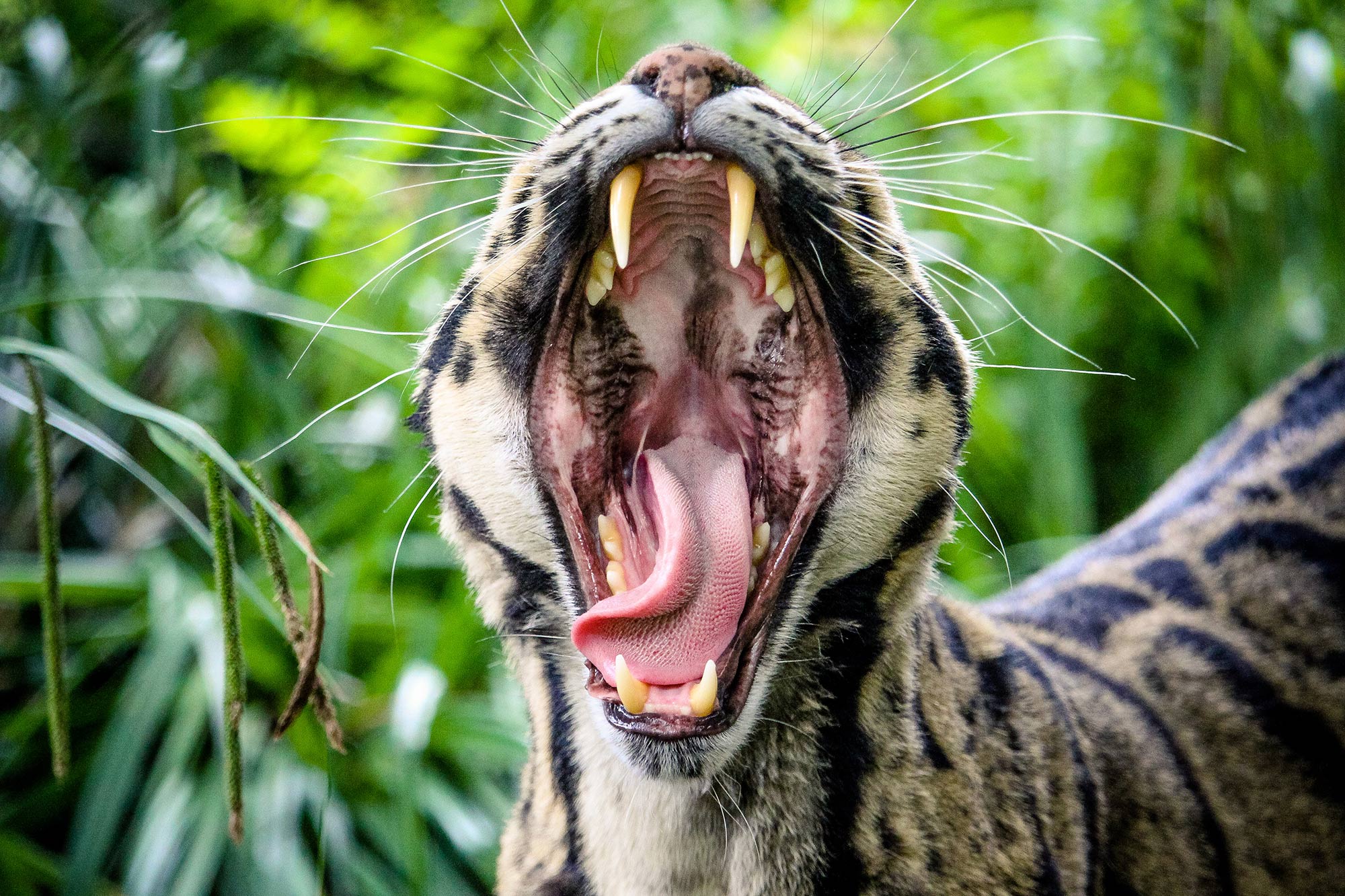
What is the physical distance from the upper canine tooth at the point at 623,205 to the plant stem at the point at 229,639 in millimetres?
486

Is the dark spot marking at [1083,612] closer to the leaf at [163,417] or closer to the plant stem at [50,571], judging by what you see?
the leaf at [163,417]

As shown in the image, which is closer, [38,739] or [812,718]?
[812,718]

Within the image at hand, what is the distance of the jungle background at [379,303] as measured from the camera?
7.54 feet

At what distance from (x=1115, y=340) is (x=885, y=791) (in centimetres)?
300

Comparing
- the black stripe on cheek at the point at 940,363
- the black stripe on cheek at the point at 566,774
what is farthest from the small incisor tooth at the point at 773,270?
the black stripe on cheek at the point at 566,774

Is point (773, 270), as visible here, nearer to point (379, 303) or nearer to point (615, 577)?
point (615, 577)

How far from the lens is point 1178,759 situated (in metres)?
1.75

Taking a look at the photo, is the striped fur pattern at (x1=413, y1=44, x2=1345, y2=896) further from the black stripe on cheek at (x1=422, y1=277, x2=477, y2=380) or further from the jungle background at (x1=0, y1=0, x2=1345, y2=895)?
the jungle background at (x1=0, y1=0, x2=1345, y2=895)

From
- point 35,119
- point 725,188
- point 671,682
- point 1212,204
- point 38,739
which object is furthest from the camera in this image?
point 1212,204

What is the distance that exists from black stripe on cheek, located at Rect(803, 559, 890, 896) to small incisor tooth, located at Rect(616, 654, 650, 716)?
22 cm

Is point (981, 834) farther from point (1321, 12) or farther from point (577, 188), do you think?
point (1321, 12)

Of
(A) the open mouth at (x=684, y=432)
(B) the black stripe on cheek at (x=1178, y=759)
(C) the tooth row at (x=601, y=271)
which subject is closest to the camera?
(A) the open mouth at (x=684, y=432)

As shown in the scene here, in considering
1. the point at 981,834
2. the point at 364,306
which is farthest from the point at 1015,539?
the point at 981,834

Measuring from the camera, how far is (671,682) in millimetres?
1302
